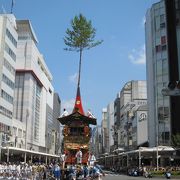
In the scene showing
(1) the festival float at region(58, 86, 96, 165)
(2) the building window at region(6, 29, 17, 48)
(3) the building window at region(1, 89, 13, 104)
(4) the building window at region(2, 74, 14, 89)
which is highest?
(2) the building window at region(6, 29, 17, 48)

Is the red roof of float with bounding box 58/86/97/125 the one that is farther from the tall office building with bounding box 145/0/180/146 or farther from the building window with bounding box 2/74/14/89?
the building window with bounding box 2/74/14/89

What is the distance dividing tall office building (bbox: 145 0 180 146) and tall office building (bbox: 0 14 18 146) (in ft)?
97.9

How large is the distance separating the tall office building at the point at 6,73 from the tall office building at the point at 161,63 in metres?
29.8

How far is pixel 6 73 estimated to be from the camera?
261 feet

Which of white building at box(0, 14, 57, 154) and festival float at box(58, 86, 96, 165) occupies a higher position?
white building at box(0, 14, 57, 154)

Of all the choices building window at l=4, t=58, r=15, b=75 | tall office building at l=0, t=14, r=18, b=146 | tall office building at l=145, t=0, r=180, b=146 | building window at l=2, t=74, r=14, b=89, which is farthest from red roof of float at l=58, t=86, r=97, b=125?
building window at l=4, t=58, r=15, b=75

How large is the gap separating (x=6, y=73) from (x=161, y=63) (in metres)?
32.1

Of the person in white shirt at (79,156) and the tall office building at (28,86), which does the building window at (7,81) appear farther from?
the person in white shirt at (79,156)

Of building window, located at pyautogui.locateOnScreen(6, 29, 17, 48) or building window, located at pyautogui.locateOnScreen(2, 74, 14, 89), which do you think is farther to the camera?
building window, located at pyautogui.locateOnScreen(6, 29, 17, 48)

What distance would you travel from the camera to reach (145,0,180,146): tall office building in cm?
7662

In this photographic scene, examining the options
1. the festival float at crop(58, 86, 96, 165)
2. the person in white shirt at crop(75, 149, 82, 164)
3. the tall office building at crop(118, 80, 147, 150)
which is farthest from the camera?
the tall office building at crop(118, 80, 147, 150)

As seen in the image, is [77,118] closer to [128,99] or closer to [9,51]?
[9,51]

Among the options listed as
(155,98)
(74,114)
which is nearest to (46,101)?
(155,98)

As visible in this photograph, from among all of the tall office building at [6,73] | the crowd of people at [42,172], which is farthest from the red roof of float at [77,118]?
the tall office building at [6,73]
